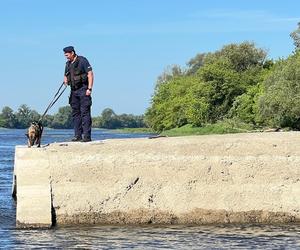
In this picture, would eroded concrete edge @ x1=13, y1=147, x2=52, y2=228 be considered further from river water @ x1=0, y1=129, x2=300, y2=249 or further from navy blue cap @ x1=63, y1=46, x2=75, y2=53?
navy blue cap @ x1=63, y1=46, x2=75, y2=53

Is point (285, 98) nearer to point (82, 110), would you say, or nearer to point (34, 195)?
point (82, 110)

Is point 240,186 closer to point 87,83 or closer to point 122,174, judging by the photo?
point 122,174

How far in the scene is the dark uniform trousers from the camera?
1606cm

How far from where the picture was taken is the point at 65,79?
16.2 metres

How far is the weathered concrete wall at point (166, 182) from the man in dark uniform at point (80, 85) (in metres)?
2.22

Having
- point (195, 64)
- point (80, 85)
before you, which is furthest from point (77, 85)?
point (195, 64)

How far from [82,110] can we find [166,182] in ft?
10.9

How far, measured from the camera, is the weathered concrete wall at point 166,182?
1339 centimetres

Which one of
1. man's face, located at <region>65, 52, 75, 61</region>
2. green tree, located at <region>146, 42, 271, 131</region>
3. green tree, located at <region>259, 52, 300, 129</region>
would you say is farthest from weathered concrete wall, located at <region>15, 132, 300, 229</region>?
green tree, located at <region>146, 42, 271, 131</region>

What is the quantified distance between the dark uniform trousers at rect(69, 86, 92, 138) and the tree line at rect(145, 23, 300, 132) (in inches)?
2331

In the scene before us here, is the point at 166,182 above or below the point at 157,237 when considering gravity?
above

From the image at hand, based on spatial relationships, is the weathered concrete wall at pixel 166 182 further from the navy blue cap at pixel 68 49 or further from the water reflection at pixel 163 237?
the navy blue cap at pixel 68 49

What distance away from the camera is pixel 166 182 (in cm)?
1366

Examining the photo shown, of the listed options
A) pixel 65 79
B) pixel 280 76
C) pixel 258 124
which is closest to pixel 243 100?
pixel 258 124
